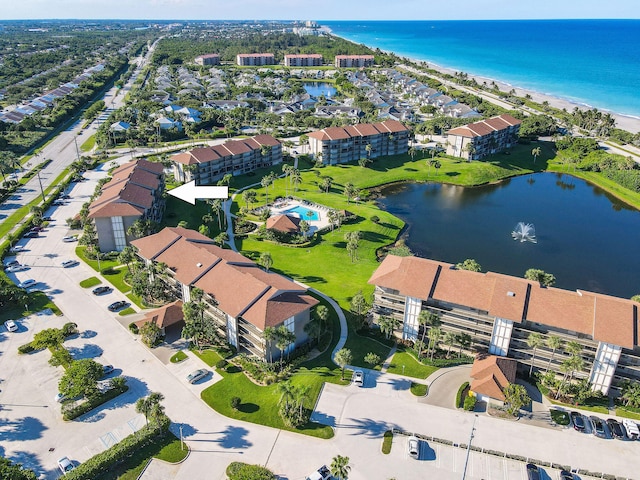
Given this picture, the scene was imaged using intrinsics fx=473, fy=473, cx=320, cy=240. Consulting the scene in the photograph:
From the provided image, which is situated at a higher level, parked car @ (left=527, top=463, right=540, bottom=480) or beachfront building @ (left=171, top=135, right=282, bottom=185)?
beachfront building @ (left=171, top=135, right=282, bottom=185)

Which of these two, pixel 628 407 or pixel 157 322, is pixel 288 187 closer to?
pixel 157 322

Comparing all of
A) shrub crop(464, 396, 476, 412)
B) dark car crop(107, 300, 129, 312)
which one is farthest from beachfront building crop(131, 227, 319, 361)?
shrub crop(464, 396, 476, 412)

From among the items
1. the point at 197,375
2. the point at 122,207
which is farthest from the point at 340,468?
the point at 122,207

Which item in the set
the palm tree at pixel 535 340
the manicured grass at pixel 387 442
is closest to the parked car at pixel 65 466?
the manicured grass at pixel 387 442

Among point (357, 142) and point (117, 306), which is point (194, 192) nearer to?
point (117, 306)

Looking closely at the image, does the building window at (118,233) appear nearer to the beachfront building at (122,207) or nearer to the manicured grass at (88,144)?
the beachfront building at (122,207)

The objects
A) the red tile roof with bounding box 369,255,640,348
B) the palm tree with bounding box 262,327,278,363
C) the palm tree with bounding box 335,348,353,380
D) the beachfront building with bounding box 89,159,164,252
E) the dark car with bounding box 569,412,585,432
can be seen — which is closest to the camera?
the dark car with bounding box 569,412,585,432

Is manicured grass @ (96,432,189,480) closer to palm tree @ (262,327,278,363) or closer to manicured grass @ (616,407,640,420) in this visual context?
palm tree @ (262,327,278,363)
